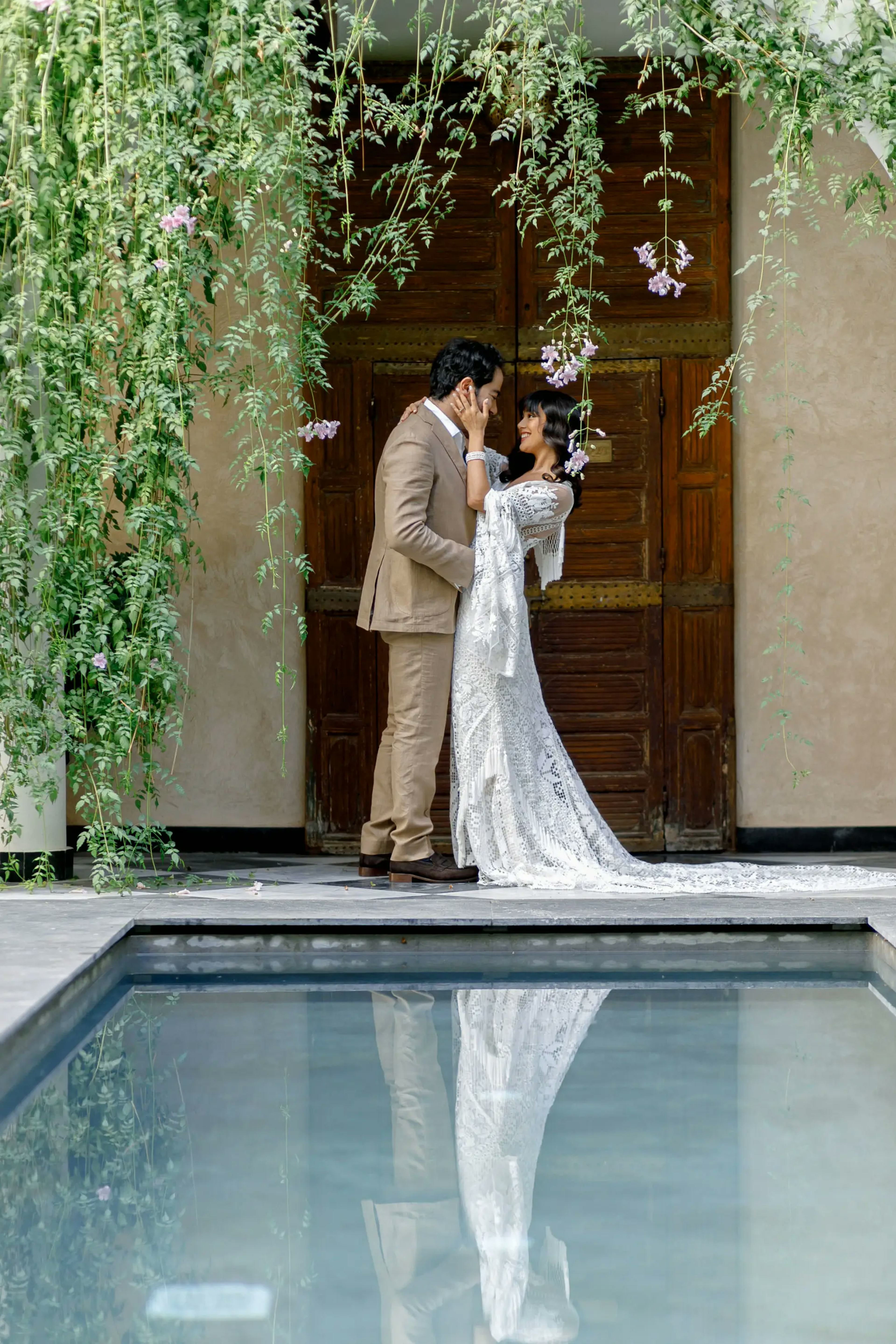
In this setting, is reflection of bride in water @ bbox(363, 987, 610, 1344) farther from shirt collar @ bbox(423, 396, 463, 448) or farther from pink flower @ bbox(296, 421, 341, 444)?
shirt collar @ bbox(423, 396, 463, 448)

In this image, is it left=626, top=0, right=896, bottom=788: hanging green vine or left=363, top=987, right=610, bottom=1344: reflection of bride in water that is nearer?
left=363, top=987, right=610, bottom=1344: reflection of bride in water

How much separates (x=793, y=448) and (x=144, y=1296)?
180 inches

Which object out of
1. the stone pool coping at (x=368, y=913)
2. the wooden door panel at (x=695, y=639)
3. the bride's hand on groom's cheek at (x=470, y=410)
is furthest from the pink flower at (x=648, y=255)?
the stone pool coping at (x=368, y=913)

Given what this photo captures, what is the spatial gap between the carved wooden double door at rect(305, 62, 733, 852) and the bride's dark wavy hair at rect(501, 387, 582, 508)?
2.56 feet

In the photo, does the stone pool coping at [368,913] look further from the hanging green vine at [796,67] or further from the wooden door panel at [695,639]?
the wooden door panel at [695,639]

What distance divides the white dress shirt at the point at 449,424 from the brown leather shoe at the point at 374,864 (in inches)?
51.1

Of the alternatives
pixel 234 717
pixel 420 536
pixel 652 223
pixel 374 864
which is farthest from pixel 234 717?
pixel 652 223

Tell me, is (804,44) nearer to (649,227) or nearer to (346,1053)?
(649,227)

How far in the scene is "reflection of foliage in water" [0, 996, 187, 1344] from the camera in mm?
1738

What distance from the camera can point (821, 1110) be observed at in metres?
2.53

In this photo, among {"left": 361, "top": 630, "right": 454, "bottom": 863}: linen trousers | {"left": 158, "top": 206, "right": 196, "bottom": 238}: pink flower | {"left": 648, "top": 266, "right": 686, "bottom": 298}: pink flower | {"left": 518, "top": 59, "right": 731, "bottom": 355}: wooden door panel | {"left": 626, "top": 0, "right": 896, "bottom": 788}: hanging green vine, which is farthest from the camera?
{"left": 518, "top": 59, "right": 731, "bottom": 355}: wooden door panel

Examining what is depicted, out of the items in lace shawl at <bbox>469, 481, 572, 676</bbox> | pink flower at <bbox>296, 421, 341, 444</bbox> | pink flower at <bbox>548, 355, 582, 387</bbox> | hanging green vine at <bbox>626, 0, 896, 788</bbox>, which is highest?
hanging green vine at <bbox>626, 0, 896, 788</bbox>

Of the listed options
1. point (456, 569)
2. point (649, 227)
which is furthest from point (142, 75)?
point (649, 227)

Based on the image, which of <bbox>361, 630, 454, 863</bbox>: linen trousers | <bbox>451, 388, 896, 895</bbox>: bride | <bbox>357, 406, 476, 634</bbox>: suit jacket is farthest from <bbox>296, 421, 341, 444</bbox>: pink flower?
<bbox>361, 630, 454, 863</bbox>: linen trousers
